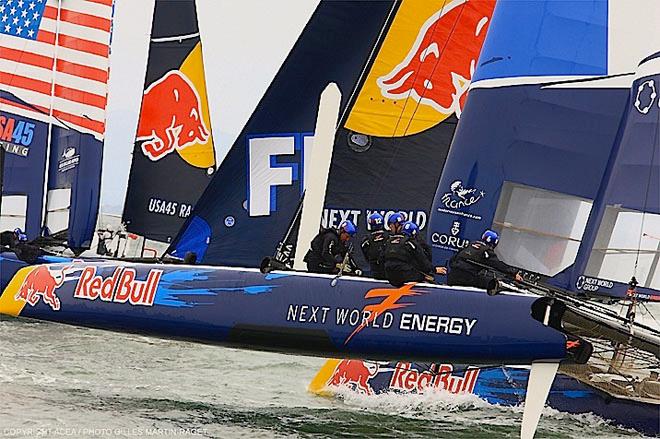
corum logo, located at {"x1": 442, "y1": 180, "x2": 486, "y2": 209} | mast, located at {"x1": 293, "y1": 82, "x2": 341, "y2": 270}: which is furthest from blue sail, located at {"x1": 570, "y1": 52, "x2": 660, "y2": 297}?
mast, located at {"x1": 293, "y1": 82, "x2": 341, "y2": 270}

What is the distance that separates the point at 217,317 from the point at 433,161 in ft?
11.0

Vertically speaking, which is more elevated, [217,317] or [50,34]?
[50,34]

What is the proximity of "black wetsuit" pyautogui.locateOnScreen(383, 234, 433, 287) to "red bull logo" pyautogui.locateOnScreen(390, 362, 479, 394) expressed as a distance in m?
1.52

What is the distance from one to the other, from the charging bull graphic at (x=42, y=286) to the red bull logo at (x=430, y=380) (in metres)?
2.72

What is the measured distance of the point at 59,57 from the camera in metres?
15.9

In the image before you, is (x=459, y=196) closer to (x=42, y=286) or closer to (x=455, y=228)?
(x=455, y=228)

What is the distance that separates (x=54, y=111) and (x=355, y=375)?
8.00m

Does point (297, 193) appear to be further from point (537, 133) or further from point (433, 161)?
point (537, 133)

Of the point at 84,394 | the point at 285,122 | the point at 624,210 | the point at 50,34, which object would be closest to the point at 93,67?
the point at 50,34

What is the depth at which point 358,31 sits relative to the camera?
10758 millimetres

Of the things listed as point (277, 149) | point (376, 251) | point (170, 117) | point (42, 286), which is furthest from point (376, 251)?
point (170, 117)

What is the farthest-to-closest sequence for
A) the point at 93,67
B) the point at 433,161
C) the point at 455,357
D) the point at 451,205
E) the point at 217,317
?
the point at 93,67 → the point at 433,161 → the point at 451,205 → the point at 217,317 → the point at 455,357

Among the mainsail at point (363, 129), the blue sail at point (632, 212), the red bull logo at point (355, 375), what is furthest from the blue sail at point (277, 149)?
the blue sail at point (632, 212)

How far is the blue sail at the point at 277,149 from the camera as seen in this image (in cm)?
1059
